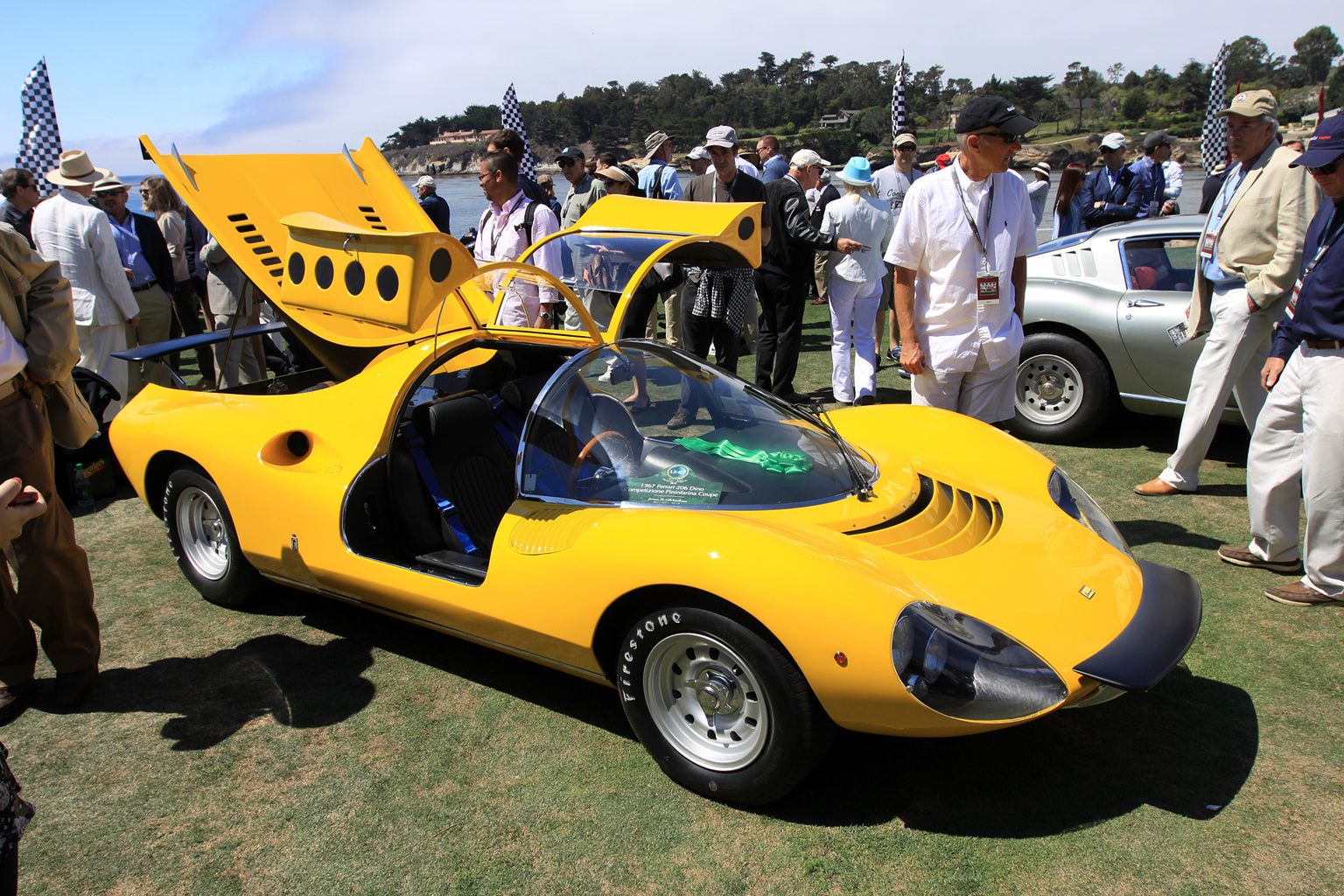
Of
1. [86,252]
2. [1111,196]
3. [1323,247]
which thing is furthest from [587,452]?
[1111,196]

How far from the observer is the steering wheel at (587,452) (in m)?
2.96

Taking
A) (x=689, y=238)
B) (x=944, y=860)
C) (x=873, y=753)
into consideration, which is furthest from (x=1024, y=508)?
(x=689, y=238)

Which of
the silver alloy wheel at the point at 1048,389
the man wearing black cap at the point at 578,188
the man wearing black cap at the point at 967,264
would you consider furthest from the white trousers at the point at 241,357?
the silver alloy wheel at the point at 1048,389

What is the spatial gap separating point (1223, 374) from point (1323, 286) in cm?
110

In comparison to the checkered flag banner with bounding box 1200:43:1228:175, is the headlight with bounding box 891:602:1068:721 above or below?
below

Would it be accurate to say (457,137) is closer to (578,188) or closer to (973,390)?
(578,188)

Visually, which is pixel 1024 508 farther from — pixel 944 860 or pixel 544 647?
pixel 544 647

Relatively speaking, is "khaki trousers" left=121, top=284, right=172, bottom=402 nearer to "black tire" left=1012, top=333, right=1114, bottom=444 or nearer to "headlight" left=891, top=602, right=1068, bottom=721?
"black tire" left=1012, top=333, right=1114, bottom=444

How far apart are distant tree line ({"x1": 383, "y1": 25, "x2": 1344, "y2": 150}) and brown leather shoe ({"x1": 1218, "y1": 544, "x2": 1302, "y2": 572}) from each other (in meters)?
25.1

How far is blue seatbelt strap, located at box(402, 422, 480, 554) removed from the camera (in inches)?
138

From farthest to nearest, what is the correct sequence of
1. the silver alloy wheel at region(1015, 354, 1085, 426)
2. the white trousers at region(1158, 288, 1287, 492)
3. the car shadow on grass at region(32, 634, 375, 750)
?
the silver alloy wheel at region(1015, 354, 1085, 426)
the white trousers at region(1158, 288, 1287, 492)
the car shadow on grass at region(32, 634, 375, 750)

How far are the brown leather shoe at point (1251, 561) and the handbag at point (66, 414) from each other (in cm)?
510

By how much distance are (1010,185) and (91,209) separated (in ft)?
19.9

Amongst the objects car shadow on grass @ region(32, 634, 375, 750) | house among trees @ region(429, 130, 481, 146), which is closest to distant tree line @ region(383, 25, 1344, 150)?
house among trees @ region(429, 130, 481, 146)
